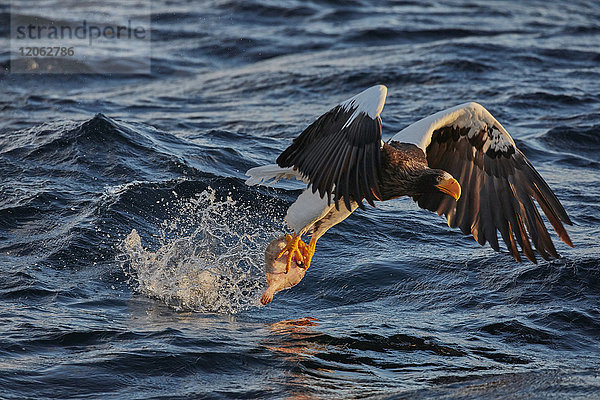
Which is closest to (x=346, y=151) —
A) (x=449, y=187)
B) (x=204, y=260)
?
(x=449, y=187)

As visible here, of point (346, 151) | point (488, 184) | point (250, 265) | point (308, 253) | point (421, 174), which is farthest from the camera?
point (250, 265)

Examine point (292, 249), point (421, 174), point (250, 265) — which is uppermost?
point (421, 174)

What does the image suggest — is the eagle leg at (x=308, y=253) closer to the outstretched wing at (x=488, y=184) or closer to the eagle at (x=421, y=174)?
the eagle at (x=421, y=174)

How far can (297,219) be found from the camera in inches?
232

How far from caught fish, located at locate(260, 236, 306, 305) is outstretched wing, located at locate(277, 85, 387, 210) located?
71cm

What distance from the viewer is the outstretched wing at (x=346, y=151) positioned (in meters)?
4.99

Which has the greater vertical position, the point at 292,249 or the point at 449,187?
the point at 449,187

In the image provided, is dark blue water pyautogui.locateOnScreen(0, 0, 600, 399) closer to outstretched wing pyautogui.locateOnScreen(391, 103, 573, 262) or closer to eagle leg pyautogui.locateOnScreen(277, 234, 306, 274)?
eagle leg pyautogui.locateOnScreen(277, 234, 306, 274)

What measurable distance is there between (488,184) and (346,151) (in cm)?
170

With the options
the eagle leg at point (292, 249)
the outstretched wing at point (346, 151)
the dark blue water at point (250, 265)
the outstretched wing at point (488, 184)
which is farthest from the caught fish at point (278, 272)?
the outstretched wing at point (488, 184)

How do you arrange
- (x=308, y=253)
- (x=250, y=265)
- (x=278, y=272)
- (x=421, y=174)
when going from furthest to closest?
(x=250, y=265)
(x=308, y=253)
(x=278, y=272)
(x=421, y=174)

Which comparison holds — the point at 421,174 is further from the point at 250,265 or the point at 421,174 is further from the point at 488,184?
the point at 250,265

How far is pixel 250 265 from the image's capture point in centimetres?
676

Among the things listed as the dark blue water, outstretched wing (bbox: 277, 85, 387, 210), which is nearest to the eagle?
outstretched wing (bbox: 277, 85, 387, 210)
